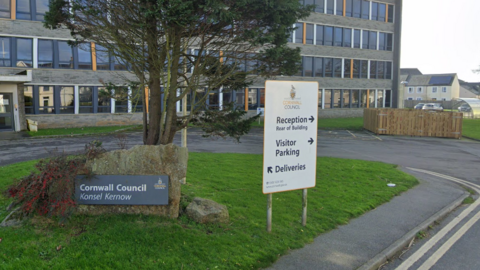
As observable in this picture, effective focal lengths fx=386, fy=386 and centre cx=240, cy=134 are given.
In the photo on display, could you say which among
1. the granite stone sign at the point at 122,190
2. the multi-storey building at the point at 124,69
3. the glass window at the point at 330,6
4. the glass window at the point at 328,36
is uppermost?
the glass window at the point at 330,6

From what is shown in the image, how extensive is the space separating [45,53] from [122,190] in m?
26.9

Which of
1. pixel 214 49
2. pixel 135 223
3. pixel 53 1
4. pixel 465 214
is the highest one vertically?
pixel 53 1

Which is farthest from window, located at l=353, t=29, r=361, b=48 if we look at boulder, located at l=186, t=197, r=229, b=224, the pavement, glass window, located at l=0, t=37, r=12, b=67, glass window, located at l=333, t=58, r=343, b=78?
boulder, located at l=186, t=197, r=229, b=224

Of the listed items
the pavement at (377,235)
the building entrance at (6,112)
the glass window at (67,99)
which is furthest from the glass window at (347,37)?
the pavement at (377,235)

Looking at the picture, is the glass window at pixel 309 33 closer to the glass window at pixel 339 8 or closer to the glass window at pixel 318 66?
the glass window at pixel 318 66

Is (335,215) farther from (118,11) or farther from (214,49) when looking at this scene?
(118,11)

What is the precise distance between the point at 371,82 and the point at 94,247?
150 ft

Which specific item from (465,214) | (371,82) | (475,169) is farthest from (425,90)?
(465,214)

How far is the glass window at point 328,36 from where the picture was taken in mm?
42619

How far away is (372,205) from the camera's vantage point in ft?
28.6

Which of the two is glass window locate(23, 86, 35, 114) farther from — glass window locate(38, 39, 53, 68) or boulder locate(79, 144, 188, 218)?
boulder locate(79, 144, 188, 218)

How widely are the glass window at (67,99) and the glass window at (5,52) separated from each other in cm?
388

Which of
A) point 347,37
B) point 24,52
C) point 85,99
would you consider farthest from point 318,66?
point 24,52

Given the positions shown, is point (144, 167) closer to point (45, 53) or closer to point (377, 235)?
point (377, 235)
